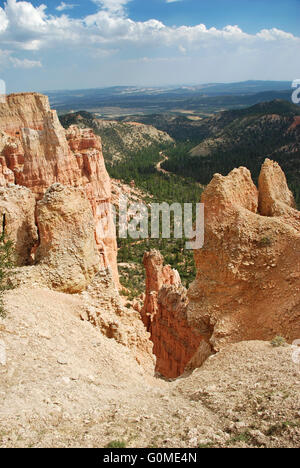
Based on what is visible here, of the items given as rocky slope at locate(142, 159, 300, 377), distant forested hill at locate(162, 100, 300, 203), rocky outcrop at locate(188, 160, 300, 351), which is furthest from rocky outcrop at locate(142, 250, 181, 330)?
distant forested hill at locate(162, 100, 300, 203)

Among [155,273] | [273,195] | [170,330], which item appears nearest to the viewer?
[273,195]

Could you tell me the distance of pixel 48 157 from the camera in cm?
2330

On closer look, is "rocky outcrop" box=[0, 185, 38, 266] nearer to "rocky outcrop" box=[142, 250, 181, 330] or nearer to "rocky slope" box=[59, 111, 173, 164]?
"rocky outcrop" box=[142, 250, 181, 330]

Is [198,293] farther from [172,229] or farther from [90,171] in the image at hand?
[172,229]

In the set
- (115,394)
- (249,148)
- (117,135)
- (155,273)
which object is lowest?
(155,273)

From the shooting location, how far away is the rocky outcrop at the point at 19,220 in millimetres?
13000

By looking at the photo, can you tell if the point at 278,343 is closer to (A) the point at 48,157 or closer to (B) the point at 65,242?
(B) the point at 65,242

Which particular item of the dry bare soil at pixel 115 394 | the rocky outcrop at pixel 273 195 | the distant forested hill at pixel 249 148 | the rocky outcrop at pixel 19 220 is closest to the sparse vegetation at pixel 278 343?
the dry bare soil at pixel 115 394

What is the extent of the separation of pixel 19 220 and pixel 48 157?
11.0 m

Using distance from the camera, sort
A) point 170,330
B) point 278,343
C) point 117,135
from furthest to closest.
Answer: point 117,135
point 170,330
point 278,343

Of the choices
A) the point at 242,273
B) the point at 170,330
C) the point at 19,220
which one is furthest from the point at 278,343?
the point at 170,330

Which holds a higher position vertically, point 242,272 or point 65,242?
point 65,242

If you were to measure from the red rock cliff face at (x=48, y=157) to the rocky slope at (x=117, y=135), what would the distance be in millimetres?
88815

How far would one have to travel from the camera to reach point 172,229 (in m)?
59.5
